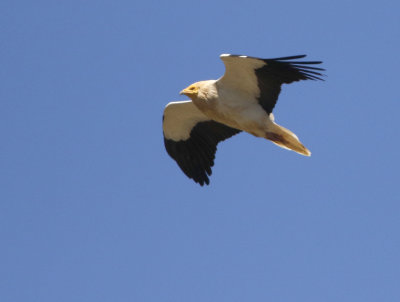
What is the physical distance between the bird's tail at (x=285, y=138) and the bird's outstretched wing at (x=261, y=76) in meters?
0.32

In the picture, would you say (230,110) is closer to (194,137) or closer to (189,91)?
(189,91)

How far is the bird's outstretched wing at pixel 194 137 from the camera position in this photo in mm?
12758

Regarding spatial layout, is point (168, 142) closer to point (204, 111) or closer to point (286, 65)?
point (204, 111)

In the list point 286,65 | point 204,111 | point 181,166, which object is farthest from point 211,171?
point 286,65

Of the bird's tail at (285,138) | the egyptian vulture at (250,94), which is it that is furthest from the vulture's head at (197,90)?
the bird's tail at (285,138)

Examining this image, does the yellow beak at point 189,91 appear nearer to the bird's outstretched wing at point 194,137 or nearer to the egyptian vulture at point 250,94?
the egyptian vulture at point 250,94

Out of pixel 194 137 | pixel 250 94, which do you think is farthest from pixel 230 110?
pixel 194 137

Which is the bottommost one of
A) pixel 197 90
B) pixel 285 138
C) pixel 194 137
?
pixel 285 138

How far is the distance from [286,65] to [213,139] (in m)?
2.17

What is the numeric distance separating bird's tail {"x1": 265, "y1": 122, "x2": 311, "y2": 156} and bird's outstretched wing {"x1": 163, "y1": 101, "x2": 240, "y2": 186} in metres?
1.20

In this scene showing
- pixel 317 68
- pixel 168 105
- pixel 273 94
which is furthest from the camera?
pixel 168 105

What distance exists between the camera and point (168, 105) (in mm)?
12633

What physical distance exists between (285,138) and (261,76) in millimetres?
812

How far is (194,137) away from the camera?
12969mm
